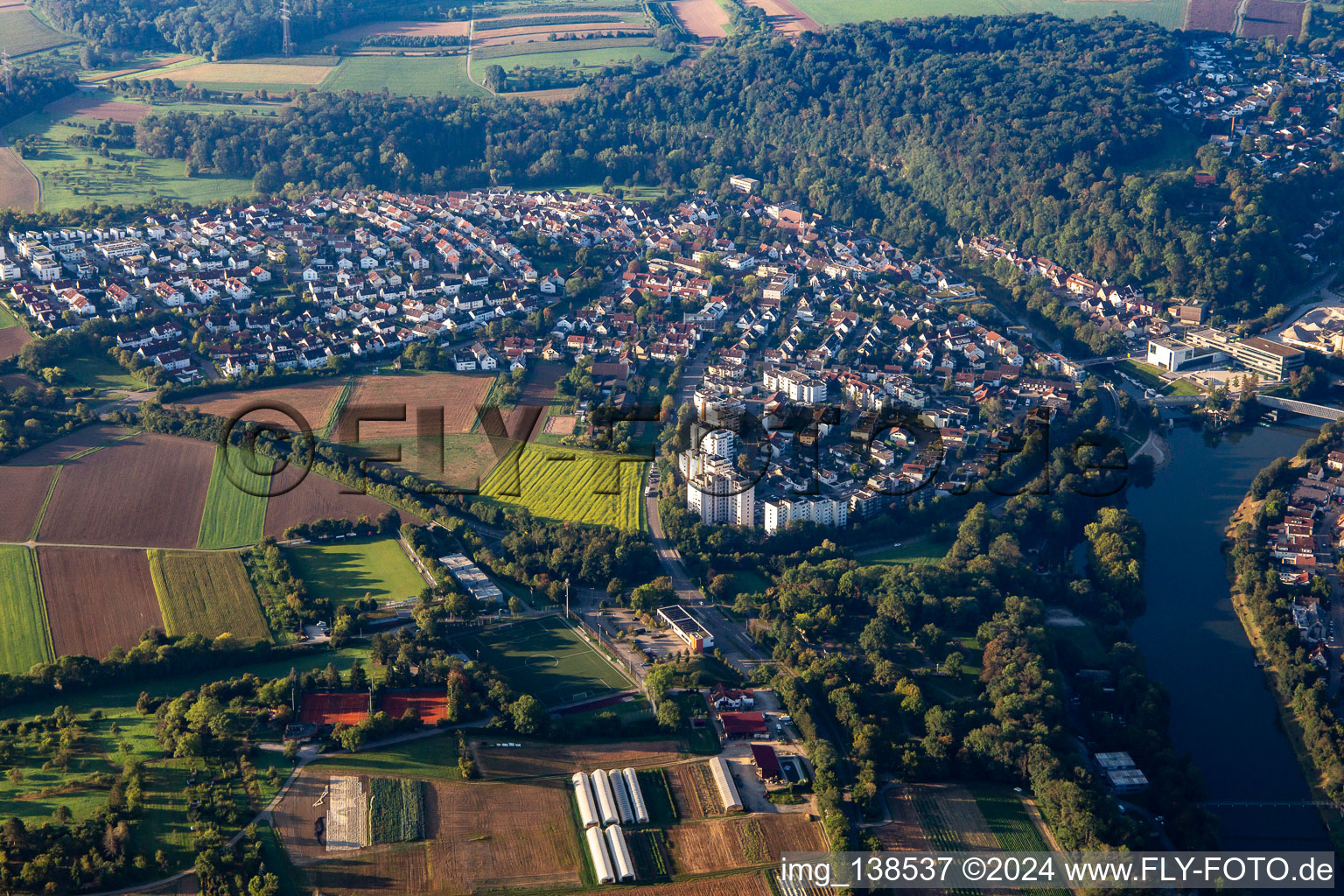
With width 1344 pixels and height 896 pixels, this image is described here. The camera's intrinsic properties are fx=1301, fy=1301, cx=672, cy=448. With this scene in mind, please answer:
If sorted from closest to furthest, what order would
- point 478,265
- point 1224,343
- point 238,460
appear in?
point 238,460 → point 1224,343 → point 478,265

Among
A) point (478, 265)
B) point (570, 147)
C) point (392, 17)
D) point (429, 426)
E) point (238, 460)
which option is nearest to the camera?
point (238, 460)

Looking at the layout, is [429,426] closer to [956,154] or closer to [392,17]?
[956,154]

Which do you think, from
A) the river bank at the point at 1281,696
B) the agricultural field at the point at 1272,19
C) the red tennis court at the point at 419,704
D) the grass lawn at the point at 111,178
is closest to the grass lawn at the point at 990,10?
the agricultural field at the point at 1272,19

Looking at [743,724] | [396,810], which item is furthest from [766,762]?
[396,810]

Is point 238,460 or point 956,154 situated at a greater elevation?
point 956,154

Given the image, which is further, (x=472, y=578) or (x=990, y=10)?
(x=990, y=10)

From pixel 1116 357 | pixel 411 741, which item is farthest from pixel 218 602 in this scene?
pixel 1116 357

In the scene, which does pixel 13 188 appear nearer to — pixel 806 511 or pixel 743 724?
pixel 806 511

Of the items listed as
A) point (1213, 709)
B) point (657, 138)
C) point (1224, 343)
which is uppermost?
point (657, 138)
